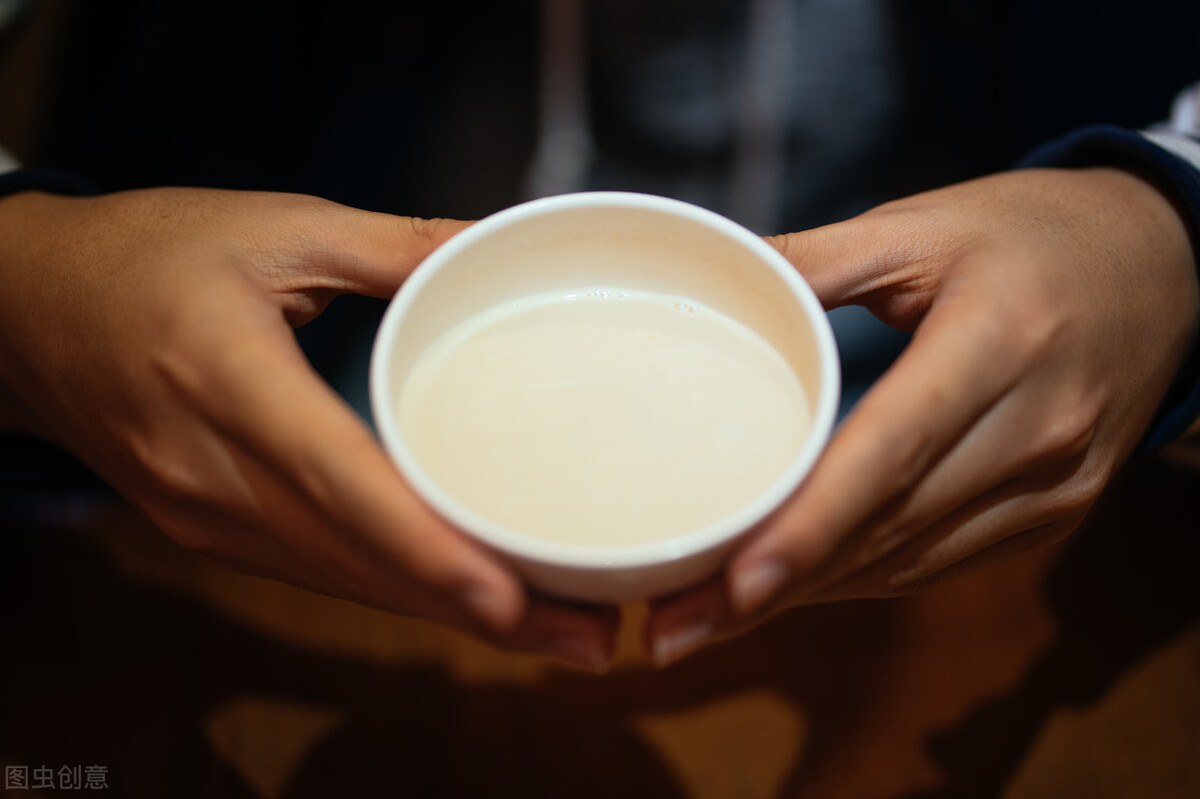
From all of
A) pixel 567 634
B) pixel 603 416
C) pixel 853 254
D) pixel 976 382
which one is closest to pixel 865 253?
pixel 853 254

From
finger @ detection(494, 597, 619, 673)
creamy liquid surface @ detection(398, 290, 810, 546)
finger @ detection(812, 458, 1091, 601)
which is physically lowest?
finger @ detection(812, 458, 1091, 601)

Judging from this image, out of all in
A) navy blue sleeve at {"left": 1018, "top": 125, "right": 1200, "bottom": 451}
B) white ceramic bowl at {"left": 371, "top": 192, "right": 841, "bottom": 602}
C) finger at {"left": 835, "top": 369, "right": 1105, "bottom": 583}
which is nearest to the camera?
white ceramic bowl at {"left": 371, "top": 192, "right": 841, "bottom": 602}

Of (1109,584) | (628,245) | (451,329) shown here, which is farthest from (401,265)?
(1109,584)

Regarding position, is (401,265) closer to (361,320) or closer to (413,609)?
(413,609)

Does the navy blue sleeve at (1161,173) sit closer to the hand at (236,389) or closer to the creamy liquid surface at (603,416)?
the creamy liquid surface at (603,416)

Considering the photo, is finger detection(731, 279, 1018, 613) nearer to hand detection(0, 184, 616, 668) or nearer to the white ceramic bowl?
the white ceramic bowl

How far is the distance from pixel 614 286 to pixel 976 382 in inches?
10.8

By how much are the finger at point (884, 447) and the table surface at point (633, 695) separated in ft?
1.22

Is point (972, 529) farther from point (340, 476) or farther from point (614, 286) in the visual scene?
point (340, 476)

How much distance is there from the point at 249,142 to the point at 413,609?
2.53 ft

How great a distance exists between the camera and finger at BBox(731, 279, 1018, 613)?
1.45 ft

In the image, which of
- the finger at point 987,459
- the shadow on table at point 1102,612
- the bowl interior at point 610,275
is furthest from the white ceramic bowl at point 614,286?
the shadow on table at point 1102,612

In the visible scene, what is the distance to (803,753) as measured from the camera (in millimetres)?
832

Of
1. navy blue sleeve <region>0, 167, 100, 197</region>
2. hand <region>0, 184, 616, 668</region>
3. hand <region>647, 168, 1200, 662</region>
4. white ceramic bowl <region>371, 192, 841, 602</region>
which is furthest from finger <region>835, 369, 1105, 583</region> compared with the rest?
navy blue sleeve <region>0, 167, 100, 197</region>
